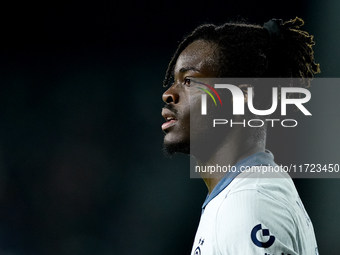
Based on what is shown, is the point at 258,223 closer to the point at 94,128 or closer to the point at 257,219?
the point at 257,219

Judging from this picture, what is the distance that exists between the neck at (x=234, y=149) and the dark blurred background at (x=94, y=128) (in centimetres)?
186

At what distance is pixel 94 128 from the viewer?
310 cm

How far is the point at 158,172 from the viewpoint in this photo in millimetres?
3006

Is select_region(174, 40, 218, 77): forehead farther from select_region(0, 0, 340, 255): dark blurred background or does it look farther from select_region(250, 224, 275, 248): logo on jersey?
select_region(0, 0, 340, 255): dark blurred background

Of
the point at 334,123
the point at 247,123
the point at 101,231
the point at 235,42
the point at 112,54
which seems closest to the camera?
the point at 247,123

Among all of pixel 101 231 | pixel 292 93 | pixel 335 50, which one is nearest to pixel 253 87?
pixel 292 93

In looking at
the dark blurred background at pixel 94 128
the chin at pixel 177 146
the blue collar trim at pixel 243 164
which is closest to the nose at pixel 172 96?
the chin at pixel 177 146

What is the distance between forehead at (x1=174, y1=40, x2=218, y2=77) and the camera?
1096mm

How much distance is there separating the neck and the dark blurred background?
1861 mm

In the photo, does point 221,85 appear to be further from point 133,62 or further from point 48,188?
point 48,188

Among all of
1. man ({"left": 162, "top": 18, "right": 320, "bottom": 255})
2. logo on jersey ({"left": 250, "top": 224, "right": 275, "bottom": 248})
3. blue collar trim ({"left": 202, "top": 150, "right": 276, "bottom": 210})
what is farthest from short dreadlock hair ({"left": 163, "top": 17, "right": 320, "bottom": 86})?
logo on jersey ({"left": 250, "top": 224, "right": 275, "bottom": 248})

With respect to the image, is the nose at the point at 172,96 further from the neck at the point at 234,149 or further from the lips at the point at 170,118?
the neck at the point at 234,149

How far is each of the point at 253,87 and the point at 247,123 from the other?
5.1 inches

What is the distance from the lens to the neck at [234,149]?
1.02m
